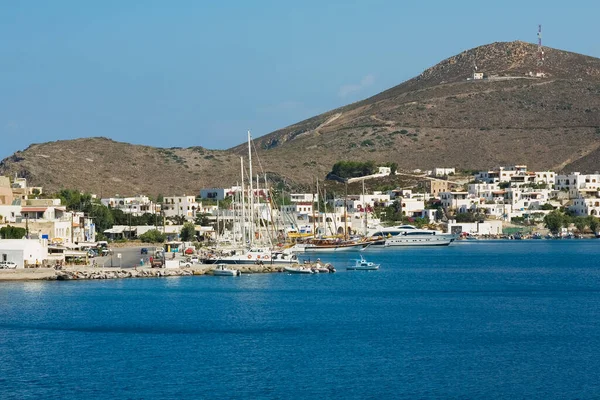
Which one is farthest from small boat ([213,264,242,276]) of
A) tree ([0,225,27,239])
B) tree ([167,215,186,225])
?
tree ([167,215,186,225])

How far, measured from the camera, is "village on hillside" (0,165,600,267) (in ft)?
306

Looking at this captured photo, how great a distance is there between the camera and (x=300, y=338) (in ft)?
137

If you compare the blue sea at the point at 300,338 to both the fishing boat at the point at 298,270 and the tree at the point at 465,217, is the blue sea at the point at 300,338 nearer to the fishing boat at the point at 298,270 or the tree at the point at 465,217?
the fishing boat at the point at 298,270

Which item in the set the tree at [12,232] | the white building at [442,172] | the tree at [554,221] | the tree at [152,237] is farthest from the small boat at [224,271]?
the white building at [442,172]

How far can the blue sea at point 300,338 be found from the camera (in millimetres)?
32781

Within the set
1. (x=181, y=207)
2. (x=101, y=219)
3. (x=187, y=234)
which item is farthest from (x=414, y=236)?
(x=101, y=219)

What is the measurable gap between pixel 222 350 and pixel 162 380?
555 centimetres

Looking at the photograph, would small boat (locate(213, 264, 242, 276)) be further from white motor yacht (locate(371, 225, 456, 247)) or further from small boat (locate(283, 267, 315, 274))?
white motor yacht (locate(371, 225, 456, 247))

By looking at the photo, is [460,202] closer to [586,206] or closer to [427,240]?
[586,206]

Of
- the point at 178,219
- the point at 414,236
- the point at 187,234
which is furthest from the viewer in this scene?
the point at 414,236

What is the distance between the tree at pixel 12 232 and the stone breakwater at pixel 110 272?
956 centimetres

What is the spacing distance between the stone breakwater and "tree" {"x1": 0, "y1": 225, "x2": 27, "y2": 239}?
956 centimetres

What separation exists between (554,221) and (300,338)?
99.9 meters

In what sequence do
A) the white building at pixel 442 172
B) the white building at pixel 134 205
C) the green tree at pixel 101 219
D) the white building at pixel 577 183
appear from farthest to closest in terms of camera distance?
the white building at pixel 442 172 < the white building at pixel 577 183 < the white building at pixel 134 205 < the green tree at pixel 101 219
